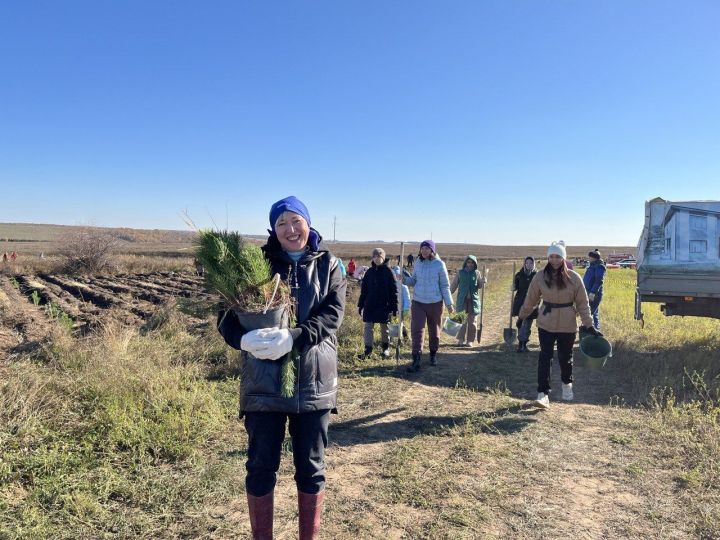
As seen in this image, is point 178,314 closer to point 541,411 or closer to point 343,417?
point 343,417

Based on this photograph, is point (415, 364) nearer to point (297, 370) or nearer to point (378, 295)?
point (378, 295)

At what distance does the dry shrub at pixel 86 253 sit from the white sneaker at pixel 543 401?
Result: 2198 centimetres

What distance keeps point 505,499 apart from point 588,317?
2499 mm

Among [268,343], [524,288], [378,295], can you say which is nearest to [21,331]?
[378,295]

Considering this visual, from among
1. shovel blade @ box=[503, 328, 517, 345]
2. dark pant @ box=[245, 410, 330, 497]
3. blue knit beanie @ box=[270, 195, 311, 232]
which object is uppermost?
blue knit beanie @ box=[270, 195, 311, 232]

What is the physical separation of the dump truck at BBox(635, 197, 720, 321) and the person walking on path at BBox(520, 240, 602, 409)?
3424 mm

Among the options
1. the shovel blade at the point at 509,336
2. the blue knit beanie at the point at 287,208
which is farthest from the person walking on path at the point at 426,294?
the blue knit beanie at the point at 287,208

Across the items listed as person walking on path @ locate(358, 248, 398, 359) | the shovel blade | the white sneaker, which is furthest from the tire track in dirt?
the shovel blade

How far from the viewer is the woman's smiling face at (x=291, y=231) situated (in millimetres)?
2293

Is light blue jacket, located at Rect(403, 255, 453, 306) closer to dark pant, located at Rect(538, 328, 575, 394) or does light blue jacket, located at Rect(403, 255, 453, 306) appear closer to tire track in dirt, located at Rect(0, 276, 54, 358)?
dark pant, located at Rect(538, 328, 575, 394)

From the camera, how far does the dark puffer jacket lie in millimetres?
2145

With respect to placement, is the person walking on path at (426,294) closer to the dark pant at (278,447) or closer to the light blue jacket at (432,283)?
the light blue jacket at (432,283)

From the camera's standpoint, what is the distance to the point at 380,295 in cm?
687

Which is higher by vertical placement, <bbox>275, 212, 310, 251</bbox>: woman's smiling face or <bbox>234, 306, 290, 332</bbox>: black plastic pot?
<bbox>275, 212, 310, 251</bbox>: woman's smiling face
